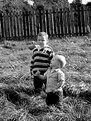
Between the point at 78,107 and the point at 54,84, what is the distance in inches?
17.1

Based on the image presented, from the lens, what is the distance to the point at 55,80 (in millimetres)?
3650

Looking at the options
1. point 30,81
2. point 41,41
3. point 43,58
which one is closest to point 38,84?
point 43,58

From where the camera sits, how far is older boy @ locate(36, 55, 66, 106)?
3584 millimetres

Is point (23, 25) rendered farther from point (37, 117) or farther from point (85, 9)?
point (37, 117)

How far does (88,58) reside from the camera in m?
6.87

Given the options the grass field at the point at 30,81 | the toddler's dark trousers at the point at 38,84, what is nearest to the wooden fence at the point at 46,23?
the grass field at the point at 30,81

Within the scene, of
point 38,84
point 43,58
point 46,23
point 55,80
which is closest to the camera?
point 55,80

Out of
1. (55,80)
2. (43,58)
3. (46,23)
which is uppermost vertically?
(46,23)

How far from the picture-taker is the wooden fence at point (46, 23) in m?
11.6

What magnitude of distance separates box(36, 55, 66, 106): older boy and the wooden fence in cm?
783

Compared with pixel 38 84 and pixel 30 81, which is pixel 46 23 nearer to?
pixel 30 81

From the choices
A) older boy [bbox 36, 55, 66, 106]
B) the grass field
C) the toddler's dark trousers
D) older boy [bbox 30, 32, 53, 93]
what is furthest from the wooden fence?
older boy [bbox 36, 55, 66, 106]

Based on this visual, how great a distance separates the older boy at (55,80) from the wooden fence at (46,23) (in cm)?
783

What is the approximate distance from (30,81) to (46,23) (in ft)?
23.2
